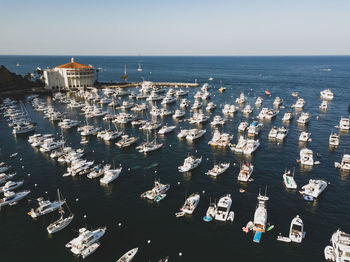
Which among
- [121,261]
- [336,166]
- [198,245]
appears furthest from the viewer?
[336,166]

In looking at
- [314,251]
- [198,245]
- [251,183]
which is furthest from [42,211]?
[314,251]

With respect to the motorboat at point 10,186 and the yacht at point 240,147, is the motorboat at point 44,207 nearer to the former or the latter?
the motorboat at point 10,186

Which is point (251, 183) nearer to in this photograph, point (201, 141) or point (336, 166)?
point (336, 166)

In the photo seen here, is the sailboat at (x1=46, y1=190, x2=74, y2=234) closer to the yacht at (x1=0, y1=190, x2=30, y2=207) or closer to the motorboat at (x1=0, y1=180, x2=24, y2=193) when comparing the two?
the yacht at (x1=0, y1=190, x2=30, y2=207)

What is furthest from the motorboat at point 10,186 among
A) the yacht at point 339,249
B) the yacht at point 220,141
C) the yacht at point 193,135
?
the yacht at point 339,249

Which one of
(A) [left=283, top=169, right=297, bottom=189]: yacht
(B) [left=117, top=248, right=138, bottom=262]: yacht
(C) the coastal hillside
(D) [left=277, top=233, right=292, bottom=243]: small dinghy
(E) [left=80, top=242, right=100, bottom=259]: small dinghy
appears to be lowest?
(E) [left=80, top=242, right=100, bottom=259]: small dinghy

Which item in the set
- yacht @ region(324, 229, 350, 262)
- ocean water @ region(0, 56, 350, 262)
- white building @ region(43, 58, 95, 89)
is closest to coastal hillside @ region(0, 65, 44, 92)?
white building @ region(43, 58, 95, 89)
